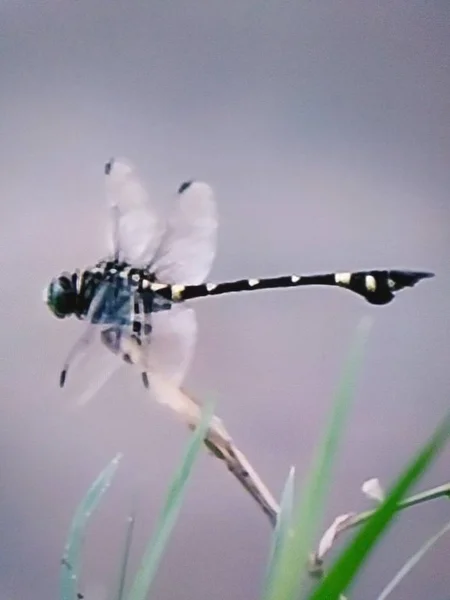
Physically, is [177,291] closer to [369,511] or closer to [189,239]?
[189,239]

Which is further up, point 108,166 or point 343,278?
point 108,166

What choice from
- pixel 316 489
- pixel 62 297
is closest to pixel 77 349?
pixel 62 297

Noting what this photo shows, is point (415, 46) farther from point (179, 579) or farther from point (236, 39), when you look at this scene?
point (179, 579)

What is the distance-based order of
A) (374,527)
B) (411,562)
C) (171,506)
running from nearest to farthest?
(374,527)
(171,506)
(411,562)

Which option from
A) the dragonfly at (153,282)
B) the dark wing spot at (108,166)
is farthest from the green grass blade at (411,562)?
the dark wing spot at (108,166)

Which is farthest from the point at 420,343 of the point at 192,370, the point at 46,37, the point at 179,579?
the point at 46,37

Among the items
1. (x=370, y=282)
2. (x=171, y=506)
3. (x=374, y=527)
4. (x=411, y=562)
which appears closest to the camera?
(x=374, y=527)
